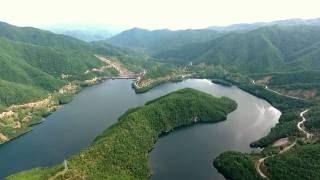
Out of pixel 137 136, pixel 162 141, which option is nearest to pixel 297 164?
pixel 162 141

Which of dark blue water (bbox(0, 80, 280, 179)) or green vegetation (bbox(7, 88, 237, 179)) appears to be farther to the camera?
dark blue water (bbox(0, 80, 280, 179))

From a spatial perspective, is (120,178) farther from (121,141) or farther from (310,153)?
(310,153)

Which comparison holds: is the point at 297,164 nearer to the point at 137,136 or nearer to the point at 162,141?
the point at 162,141

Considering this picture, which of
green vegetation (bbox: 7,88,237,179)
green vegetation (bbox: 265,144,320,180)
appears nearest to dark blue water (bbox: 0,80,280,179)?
green vegetation (bbox: 7,88,237,179)

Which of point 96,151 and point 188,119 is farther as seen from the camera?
point 188,119

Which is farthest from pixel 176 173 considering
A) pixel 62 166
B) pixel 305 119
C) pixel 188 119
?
pixel 305 119

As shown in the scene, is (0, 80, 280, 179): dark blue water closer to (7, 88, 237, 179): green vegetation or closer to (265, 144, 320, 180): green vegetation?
(7, 88, 237, 179): green vegetation
